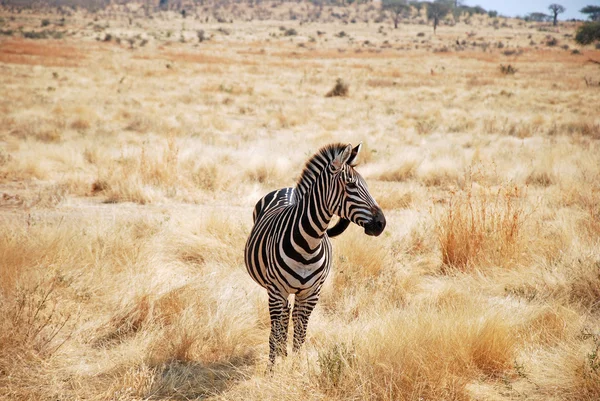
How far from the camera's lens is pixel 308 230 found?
3.49m

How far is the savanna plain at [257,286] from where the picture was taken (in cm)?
359

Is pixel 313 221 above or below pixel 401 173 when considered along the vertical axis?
above

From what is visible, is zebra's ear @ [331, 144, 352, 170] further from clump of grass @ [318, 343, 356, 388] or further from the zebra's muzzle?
clump of grass @ [318, 343, 356, 388]

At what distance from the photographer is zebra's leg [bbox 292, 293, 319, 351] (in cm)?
379

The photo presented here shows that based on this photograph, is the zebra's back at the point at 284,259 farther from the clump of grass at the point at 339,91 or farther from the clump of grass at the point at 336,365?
the clump of grass at the point at 339,91

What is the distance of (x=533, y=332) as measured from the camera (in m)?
4.32

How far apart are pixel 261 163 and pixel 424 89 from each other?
57.8ft

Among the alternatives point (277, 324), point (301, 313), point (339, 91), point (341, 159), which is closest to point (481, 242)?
point (301, 313)

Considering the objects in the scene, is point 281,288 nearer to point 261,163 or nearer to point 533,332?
point 533,332

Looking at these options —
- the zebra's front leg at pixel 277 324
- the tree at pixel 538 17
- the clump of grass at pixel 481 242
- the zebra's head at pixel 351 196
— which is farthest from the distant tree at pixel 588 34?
the tree at pixel 538 17

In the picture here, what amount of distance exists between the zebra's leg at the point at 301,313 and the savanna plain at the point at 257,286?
0.58 feet

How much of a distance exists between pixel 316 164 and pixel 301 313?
3.91 feet

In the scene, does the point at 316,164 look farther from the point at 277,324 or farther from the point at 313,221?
the point at 277,324

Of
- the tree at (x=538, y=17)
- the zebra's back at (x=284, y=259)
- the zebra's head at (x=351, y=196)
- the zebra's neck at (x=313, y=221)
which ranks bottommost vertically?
the zebra's back at (x=284, y=259)
